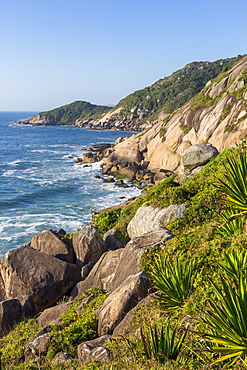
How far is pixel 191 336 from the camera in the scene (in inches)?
193

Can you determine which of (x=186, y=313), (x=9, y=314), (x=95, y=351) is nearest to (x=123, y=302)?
(x=95, y=351)

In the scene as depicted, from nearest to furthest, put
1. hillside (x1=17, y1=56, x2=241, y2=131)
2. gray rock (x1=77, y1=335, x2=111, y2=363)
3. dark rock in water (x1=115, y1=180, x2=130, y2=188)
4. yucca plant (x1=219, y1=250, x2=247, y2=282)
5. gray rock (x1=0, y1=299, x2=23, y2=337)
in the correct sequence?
yucca plant (x1=219, y1=250, x2=247, y2=282) < gray rock (x1=77, y1=335, x2=111, y2=363) < gray rock (x1=0, y1=299, x2=23, y2=337) < dark rock in water (x1=115, y1=180, x2=130, y2=188) < hillside (x1=17, y1=56, x2=241, y2=131)

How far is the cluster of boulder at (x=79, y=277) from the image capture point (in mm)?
7410

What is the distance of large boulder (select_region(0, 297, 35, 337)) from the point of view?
33.8 ft

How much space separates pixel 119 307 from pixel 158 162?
37622 millimetres

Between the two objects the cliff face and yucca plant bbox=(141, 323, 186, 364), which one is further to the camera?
the cliff face

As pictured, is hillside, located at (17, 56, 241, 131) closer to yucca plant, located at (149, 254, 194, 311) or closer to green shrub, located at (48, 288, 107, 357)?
green shrub, located at (48, 288, 107, 357)

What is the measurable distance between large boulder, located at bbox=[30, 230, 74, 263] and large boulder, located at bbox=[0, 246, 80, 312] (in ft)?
3.53

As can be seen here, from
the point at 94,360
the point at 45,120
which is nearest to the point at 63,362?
the point at 94,360

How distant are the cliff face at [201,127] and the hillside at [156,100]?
5248 cm

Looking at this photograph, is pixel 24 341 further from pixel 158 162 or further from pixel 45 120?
pixel 45 120

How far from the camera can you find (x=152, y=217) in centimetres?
1264

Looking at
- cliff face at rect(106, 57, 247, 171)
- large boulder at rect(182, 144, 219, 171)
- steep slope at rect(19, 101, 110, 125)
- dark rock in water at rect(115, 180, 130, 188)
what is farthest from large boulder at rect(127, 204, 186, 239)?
steep slope at rect(19, 101, 110, 125)

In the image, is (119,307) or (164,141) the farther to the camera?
(164,141)
